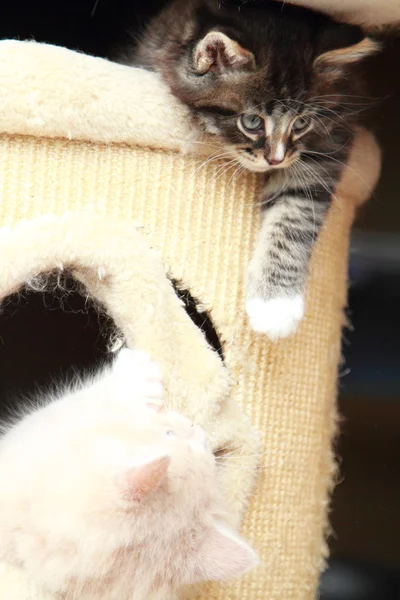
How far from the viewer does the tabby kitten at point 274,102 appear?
3.94 feet

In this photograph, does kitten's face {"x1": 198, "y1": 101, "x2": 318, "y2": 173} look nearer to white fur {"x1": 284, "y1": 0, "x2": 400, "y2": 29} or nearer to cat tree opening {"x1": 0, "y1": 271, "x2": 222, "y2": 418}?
white fur {"x1": 284, "y1": 0, "x2": 400, "y2": 29}

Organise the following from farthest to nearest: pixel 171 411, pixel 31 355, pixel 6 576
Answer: pixel 31 355 → pixel 171 411 → pixel 6 576

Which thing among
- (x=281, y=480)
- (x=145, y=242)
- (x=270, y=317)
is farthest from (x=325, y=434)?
(x=145, y=242)

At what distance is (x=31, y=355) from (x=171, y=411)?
21.6 inches

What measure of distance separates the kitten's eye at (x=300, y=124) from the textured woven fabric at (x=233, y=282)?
0.13 metres

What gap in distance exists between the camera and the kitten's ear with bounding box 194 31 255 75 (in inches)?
45.5

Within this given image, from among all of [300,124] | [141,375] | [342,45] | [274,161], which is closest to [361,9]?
[342,45]

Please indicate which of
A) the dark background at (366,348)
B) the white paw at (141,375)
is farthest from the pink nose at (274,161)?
the dark background at (366,348)

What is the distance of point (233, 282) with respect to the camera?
1.20m

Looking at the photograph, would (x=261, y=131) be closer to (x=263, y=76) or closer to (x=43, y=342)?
(x=263, y=76)

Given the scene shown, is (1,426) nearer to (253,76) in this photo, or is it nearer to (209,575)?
(209,575)

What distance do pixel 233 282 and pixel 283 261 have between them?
13 centimetres

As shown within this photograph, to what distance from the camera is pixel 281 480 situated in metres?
1.21

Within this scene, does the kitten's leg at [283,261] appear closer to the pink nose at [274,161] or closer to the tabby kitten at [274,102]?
the tabby kitten at [274,102]
